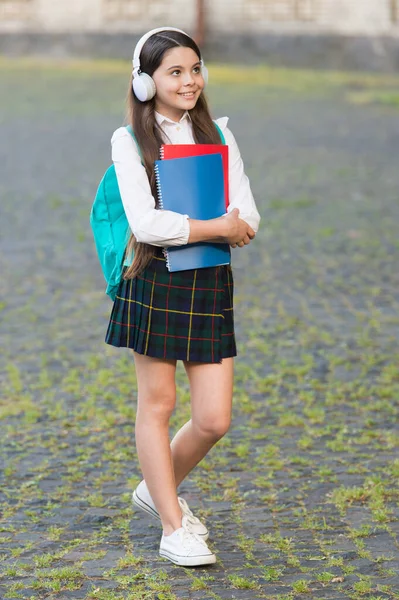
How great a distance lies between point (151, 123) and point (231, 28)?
85.7 feet

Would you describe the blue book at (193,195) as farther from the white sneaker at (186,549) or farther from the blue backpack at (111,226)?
the white sneaker at (186,549)

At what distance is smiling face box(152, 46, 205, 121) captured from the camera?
12.9 ft

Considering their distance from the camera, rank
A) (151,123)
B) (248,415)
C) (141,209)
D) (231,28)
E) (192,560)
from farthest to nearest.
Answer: (231,28) → (248,415) → (192,560) → (151,123) → (141,209)

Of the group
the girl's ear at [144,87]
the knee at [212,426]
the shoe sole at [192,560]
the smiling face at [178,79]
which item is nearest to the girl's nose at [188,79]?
the smiling face at [178,79]

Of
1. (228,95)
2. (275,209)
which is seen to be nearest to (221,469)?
(275,209)

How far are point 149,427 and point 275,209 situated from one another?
27.1 ft

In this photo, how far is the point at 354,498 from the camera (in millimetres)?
4824

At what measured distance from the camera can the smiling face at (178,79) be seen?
392 centimetres

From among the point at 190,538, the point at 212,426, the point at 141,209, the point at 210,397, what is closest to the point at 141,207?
the point at 141,209

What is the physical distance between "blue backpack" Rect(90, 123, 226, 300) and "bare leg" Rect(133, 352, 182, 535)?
0.32m

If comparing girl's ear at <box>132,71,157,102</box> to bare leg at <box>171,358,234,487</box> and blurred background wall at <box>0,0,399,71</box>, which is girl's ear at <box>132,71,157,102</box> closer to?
bare leg at <box>171,358,234,487</box>

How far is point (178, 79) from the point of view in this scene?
3.93 metres

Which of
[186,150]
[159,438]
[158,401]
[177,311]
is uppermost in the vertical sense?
[186,150]

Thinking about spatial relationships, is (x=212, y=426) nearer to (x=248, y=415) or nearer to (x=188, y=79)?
(x=188, y=79)
